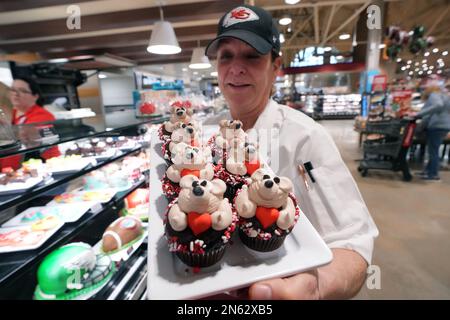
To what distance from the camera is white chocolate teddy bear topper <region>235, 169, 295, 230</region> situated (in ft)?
2.63

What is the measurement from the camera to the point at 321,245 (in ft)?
2.62

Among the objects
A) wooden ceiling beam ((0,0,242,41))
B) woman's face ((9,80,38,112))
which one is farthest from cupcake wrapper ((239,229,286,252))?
wooden ceiling beam ((0,0,242,41))

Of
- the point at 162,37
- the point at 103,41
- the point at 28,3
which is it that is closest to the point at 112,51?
the point at 103,41

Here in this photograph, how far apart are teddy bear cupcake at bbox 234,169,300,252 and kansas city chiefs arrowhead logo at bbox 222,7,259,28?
2.86 ft

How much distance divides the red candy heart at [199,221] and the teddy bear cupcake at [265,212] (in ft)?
0.44

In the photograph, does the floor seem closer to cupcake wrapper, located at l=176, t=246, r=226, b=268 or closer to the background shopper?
the background shopper

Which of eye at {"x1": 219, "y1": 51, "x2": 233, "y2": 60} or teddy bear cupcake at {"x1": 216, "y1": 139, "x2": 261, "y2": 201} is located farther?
eye at {"x1": 219, "y1": 51, "x2": 233, "y2": 60}

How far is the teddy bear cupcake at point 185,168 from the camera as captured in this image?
1043 millimetres

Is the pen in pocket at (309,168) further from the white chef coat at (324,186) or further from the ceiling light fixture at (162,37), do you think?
the ceiling light fixture at (162,37)

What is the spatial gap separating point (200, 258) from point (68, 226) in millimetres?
1356

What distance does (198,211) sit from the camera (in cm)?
80

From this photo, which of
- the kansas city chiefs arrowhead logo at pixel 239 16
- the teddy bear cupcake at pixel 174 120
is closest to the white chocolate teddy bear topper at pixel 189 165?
the teddy bear cupcake at pixel 174 120

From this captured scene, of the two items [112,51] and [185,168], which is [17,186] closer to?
[185,168]

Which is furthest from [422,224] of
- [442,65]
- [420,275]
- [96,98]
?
[442,65]
